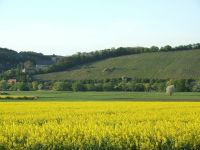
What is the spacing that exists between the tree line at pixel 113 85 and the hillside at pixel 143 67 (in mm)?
4632

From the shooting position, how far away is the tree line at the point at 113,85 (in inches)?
4540

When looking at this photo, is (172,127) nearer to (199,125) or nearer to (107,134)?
(199,125)

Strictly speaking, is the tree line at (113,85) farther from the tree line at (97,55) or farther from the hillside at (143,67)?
the tree line at (97,55)

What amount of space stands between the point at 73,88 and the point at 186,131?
106 m

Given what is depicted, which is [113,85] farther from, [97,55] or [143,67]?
[97,55]

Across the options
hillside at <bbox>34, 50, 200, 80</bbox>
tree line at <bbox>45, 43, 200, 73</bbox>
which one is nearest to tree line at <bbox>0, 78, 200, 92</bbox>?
hillside at <bbox>34, 50, 200, 80</bbox>

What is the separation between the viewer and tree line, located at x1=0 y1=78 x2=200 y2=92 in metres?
115

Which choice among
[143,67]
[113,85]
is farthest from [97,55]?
[113,85]

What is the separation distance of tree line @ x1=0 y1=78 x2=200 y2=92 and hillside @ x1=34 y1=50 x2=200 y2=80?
15.2ft

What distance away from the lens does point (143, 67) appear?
143 m

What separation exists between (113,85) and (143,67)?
2073 cm

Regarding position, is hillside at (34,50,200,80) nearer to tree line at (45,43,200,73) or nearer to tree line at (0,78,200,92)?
tree line at (0,78,200,92)

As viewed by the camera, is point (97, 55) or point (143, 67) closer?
point (143, 67)

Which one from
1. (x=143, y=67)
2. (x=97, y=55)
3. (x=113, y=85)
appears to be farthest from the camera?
(x=97, y=55)
